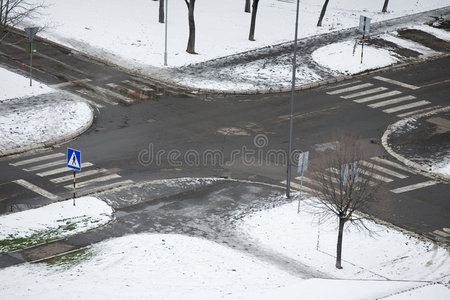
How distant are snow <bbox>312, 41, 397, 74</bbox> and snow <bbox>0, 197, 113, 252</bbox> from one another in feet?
75.1

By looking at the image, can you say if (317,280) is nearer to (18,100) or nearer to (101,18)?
(18,100)

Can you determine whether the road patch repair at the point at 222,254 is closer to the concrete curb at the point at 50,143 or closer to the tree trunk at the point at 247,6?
the concrete curb at the point at 50,143

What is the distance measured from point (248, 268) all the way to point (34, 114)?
18.2 meters

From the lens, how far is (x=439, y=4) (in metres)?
63.2

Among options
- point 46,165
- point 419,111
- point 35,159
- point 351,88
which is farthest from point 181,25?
point 46,165

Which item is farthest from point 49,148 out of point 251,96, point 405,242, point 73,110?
point 405,242

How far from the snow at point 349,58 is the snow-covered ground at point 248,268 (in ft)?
64.4

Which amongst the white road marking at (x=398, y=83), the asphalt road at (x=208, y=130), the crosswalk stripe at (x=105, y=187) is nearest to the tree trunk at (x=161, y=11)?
the asphalt road at (x=208, y=130)

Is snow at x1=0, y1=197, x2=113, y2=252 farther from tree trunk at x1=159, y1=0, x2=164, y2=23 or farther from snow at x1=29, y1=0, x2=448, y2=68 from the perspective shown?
tree trunk at x1=159, y1=0, x2=164, y2=23

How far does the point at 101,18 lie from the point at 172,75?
37.0 feet

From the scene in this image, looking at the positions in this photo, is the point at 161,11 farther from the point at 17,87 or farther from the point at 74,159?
the point at 74,159

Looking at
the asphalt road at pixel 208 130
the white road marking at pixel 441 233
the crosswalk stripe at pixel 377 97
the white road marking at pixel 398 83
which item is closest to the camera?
the white road marking at pixel 441 233

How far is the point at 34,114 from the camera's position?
40.2 metres

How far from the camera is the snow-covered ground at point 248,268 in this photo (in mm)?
23688
